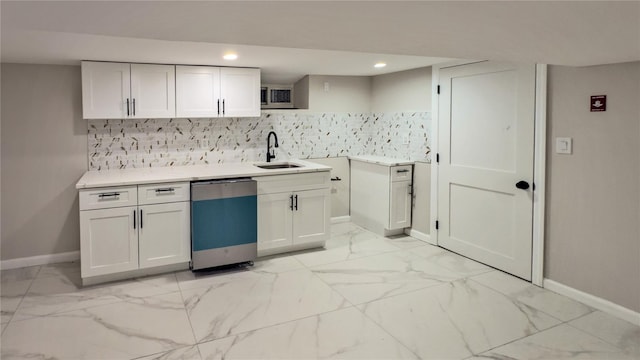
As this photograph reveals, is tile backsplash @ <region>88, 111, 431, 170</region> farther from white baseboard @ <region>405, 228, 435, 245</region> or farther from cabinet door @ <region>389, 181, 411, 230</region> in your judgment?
white baseboard @ <region>405, 228, 435, 245</region>

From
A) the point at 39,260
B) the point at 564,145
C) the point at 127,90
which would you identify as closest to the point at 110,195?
the point at 127,90

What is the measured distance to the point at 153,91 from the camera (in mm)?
4125

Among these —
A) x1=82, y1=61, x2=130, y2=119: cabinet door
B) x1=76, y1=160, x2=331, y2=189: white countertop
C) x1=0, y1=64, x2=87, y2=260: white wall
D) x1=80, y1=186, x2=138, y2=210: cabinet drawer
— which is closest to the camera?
x1=80, y1=186, x2=138, y2=210: cabinet drawer

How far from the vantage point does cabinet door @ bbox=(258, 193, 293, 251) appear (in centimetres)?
423

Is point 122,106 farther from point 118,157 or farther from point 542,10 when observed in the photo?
point 542,10

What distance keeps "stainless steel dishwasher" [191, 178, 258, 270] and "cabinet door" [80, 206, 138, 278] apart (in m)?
0.50

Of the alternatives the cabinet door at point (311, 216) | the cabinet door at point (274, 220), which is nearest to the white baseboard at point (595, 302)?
the cabinet door at point (311, 216)

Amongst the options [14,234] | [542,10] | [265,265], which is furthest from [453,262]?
[14,234]

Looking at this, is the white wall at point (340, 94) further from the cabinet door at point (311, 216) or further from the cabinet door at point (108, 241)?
the cabinet door at point (108, 241)

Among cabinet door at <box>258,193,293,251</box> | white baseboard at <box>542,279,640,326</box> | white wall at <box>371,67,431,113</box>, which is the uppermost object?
white wall at <box>371,67,431,113</box>

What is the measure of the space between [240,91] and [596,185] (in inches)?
129

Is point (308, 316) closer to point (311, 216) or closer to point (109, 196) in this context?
point (311, 216)

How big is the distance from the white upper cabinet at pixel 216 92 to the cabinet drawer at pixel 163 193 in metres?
0.86

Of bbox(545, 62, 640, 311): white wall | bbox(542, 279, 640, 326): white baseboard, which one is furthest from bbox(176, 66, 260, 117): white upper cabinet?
bbox(542, 279, 640, 326): white baseboard
